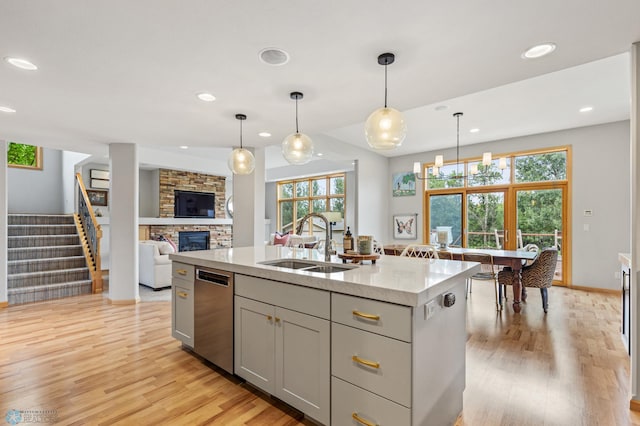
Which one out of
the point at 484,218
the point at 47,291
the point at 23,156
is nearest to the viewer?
the point at 47,291

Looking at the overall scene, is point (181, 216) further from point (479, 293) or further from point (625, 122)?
point (625, 122)

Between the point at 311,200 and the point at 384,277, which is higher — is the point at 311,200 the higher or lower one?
the higher one

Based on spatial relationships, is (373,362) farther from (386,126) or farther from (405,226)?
(405,226)

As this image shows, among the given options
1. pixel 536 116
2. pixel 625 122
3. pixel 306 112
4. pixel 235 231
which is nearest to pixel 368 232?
pixel 235 231

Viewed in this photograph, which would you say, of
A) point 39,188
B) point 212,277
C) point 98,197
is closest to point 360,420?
point 212,277

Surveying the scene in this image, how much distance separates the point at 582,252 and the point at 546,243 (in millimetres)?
525

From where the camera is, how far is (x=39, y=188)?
296 inches

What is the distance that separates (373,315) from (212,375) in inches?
63.7

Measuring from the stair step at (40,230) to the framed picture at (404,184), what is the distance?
6.80m

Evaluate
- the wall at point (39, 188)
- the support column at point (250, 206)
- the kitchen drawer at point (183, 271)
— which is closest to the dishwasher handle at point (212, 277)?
the kitchen drawer at point (183, 271)

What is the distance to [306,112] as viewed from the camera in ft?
10.9

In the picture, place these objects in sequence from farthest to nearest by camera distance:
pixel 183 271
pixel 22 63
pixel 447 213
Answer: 1. pixel 447 213
2. pixel 183 271
3. pixel 22 63

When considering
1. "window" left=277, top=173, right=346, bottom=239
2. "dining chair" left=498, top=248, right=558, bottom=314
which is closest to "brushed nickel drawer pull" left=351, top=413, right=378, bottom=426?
"dining chair" left=498, top=248, right=558, bottom=314

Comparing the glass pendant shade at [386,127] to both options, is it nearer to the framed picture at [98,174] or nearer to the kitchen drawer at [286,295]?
the kitchen drawer at [286,295]
